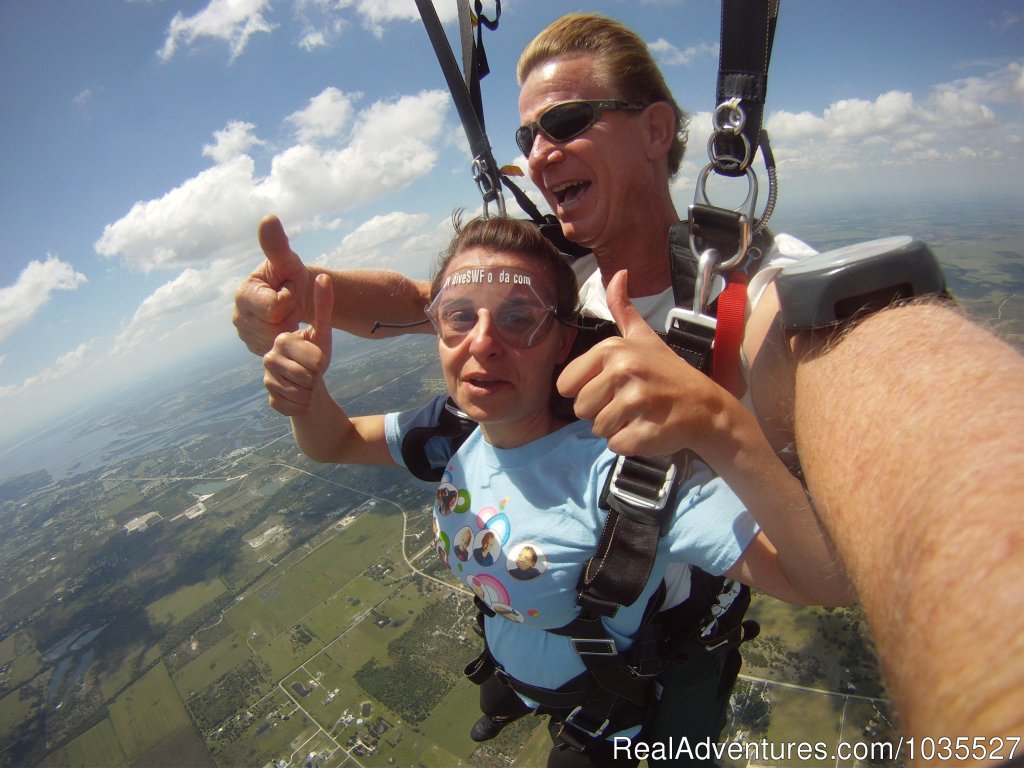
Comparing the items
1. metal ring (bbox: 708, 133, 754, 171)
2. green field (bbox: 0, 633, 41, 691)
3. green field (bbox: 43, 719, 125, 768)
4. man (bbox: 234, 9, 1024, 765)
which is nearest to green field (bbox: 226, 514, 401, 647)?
green field (bbox: 43, 719, 125, 768)

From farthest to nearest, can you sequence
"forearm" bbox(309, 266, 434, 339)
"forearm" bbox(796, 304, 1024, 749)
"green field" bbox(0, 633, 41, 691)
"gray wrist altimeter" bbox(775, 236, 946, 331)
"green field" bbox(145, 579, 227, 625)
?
"green field" bbox(145, 579, 227, 625) → "green field" bbox(0, 633, 41, 691) → "forearm" bbox(309, 266, 434, 339) → "gray wrist altimeter" bbox(775, 236, 946, 331) → "forearm" bbox(796, 304, 1024, 749)

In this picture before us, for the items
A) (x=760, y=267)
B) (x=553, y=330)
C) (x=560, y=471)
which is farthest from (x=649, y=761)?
(x=760, y=267)

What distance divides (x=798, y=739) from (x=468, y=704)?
12.4 metres

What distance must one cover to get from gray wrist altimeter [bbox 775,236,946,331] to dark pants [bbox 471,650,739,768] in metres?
2.09

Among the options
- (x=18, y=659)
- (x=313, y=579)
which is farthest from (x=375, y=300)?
(x=18, y=659)

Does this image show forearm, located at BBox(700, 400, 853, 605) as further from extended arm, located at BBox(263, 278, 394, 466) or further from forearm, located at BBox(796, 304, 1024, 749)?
extended arm, located at BBox(263, 278, 394, 466)

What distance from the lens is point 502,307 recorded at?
6.23 feet

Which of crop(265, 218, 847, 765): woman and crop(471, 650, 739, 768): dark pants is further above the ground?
crop(265, 218, 847, 765): woman

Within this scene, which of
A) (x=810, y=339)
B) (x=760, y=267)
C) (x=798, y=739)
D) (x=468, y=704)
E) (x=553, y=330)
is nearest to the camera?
(x=810, y=339)

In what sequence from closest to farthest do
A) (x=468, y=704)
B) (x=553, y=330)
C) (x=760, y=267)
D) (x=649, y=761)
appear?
1. (x=760, y=267)
2. (x=553, y=330)
3. (x=649, y=761)
4. (x=468, y=704)

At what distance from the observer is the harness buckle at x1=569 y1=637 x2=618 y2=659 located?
1.86m

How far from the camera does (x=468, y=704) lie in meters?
18.9

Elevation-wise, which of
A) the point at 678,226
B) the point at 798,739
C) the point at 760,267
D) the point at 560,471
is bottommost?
the point at 798,739

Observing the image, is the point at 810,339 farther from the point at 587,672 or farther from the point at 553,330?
the point at 587,672
